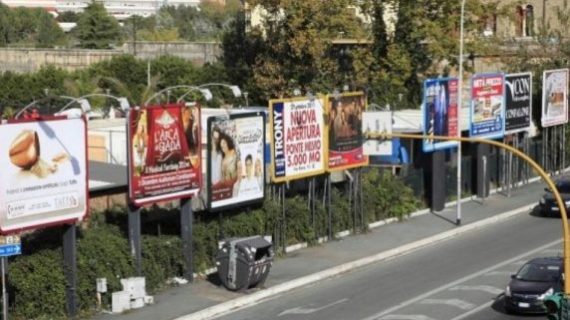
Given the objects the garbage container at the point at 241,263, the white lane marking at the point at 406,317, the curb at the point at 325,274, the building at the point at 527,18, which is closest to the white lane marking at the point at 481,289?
the white lane marking at the point at 406,317

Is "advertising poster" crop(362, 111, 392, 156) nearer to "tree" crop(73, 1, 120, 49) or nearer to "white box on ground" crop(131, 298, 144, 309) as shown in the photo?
"white box on ground" crop(131, 298, 144, 309)

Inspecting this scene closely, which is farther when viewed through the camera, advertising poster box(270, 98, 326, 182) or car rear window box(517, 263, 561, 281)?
advertising poster box(270, 98, 326, 182)

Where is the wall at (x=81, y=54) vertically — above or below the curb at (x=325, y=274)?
above

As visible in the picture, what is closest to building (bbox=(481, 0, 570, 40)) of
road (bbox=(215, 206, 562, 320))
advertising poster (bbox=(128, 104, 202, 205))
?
road (bbox=(215, 206, 562, 320))

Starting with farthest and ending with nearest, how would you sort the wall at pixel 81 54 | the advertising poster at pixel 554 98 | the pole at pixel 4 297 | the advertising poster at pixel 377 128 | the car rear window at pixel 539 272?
the wall at pixel 81 54
the advertising poster at pixel 554 98
the advertising poster at pixel 377 128
the car rear window at pixel 539 272
the pole at pixel 4 297

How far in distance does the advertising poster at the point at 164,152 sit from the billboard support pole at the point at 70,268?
110 inches

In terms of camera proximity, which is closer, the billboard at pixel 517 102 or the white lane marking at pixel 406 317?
the white lane marking at pixel 406 317

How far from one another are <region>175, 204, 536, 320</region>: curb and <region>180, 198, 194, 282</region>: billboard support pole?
8.27 ft

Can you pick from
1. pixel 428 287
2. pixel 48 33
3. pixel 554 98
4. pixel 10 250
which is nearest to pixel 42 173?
pixel 10 250

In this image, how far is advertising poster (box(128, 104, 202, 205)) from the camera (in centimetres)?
3209

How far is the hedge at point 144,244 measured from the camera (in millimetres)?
28922

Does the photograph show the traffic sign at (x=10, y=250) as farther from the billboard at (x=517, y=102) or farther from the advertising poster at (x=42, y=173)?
the billboard at (x=517, y=102)

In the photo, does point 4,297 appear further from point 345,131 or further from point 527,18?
point 527,18

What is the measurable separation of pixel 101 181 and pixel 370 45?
43031 mm
